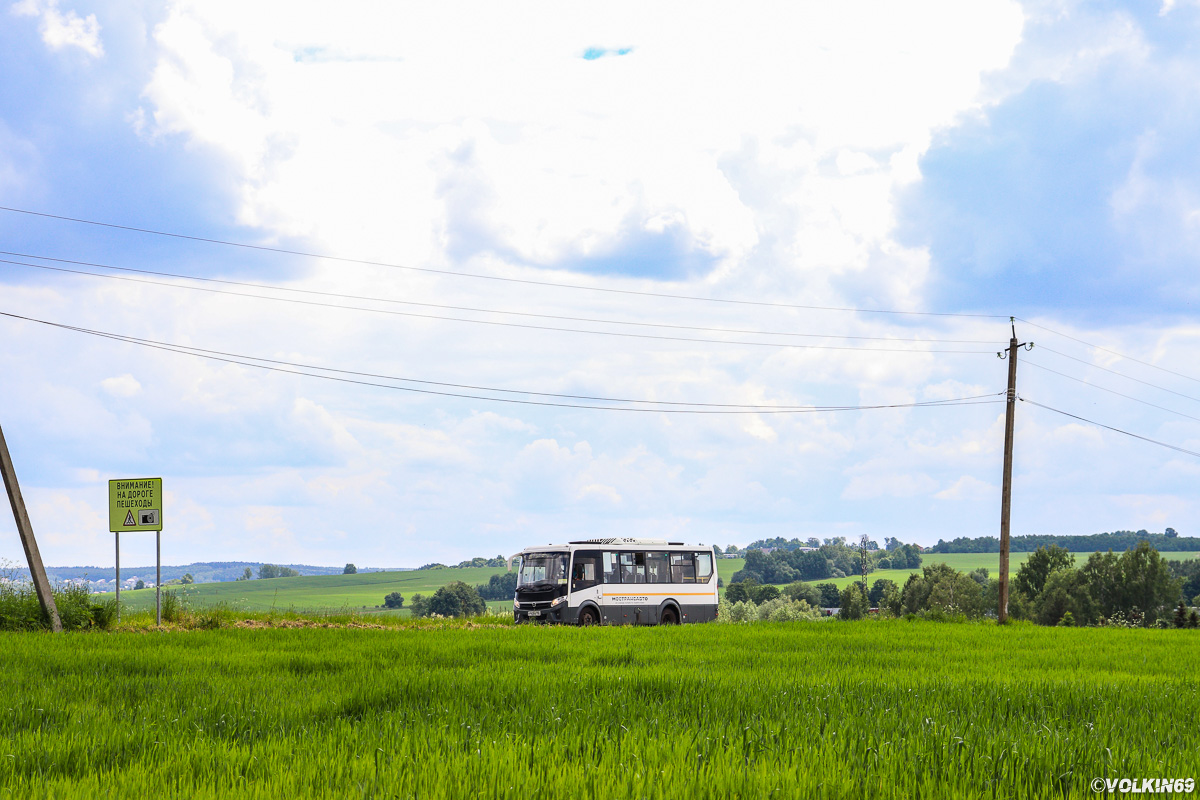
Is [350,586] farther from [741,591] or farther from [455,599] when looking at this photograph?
[741,591]

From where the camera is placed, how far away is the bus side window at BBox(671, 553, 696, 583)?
112ft

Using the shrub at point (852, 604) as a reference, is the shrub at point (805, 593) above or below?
below

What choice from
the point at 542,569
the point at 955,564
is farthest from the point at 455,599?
the point at 955,564

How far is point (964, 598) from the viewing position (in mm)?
109812

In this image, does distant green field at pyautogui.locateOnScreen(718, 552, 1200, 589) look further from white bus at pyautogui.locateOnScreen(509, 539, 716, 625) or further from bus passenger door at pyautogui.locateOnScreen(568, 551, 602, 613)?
bus passenger door at pyautogui.locateOnScreen(568, 551, 602, 613)

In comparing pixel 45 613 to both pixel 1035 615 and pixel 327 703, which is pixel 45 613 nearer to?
pixel 327 703

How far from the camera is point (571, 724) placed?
886 centimetres

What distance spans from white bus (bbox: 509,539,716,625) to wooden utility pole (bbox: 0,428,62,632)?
47.6ft

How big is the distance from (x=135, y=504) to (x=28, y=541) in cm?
267

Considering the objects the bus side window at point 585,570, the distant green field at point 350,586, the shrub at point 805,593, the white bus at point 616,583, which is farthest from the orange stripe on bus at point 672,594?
the shrub at point 805,593

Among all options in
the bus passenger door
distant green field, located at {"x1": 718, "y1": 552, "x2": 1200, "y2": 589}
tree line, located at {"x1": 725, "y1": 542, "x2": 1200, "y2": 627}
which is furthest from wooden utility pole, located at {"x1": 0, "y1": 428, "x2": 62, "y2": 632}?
distant green field, located at {"x1": 718, "y1": 552, "x2": 1200, "y2": 589}

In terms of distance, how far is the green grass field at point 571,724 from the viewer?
678 cm

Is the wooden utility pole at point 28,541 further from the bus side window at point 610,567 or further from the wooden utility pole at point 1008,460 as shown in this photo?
the wooden utility pole at point 1008,460

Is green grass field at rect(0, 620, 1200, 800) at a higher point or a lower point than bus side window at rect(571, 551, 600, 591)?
higher
